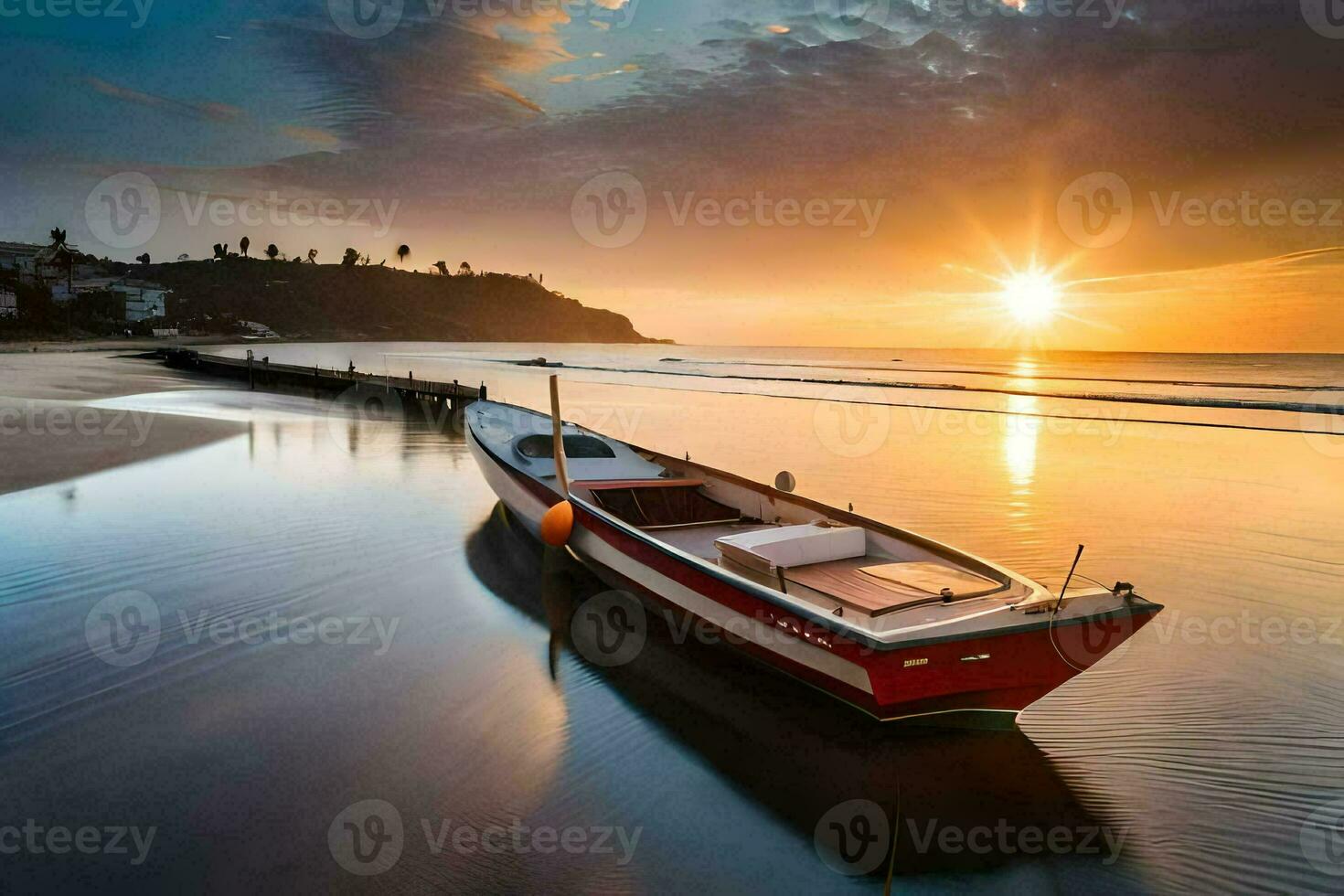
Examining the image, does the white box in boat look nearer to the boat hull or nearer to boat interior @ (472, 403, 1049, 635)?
boat interior @ (472, 403, 1049, 635)

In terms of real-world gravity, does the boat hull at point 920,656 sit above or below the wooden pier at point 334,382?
below

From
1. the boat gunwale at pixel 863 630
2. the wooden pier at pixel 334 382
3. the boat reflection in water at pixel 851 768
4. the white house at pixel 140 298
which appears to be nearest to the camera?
the boat reflection in water at pixel 851 768

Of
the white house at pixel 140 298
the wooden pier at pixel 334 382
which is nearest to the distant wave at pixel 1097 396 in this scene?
the wooden pier at pixel 334 382

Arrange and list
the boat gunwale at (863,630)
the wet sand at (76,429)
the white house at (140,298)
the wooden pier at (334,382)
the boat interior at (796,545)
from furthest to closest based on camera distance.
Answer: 1. the white house at (140,298)
2. the wooden pier at (334,382)
3. the wet sand at (76,429)
4. the boat interior at (796,545)
5. the boat gunwale at (863,630)

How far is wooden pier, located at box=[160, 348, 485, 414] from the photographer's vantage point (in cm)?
3706

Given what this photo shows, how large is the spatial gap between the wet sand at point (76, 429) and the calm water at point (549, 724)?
3.28 m

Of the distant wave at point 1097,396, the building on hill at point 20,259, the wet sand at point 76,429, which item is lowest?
the wet sand at point 76,429

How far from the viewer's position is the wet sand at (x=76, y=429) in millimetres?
17219

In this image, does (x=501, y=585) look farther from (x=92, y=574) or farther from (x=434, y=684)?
(x=92, y=574)

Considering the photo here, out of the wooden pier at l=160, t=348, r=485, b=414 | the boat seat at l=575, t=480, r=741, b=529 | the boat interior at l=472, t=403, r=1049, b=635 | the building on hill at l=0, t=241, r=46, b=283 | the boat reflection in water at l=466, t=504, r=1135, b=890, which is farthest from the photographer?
the building on hill at l=0, t=241, r=46, b=283

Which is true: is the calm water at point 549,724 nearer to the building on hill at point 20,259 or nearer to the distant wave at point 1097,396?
the distant wave at point 1097,396

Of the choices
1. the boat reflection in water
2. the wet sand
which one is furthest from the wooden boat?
the wet sand

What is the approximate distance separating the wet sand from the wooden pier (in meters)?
5.07

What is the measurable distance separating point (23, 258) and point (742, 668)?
138 metres
